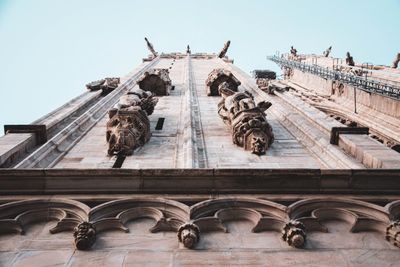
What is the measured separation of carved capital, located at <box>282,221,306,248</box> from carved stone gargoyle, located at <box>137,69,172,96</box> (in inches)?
459

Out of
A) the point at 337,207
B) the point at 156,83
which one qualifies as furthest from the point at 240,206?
the point at 156,83

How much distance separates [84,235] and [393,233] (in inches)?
160

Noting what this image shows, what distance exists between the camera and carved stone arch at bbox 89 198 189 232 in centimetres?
625

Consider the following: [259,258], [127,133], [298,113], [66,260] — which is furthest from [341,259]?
[298,113]

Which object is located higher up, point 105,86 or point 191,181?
point 105,86

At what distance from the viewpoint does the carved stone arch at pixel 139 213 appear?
6.25 meters

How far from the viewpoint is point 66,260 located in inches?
219

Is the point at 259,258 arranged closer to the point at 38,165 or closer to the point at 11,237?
the point at 11,237

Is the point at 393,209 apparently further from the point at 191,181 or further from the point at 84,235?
the point at 84,235

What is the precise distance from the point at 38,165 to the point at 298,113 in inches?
296

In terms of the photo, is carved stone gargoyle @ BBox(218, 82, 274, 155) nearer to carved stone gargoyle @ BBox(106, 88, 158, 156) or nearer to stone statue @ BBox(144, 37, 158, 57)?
carved stone gargoyle @ BBox(106, 88, 158, 156)

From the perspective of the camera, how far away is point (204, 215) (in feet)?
21.1

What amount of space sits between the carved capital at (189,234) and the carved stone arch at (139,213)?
11.2 inches

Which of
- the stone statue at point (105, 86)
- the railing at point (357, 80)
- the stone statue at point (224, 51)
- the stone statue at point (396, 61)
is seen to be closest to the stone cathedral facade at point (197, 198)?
the stone statue at point (105, 86)
